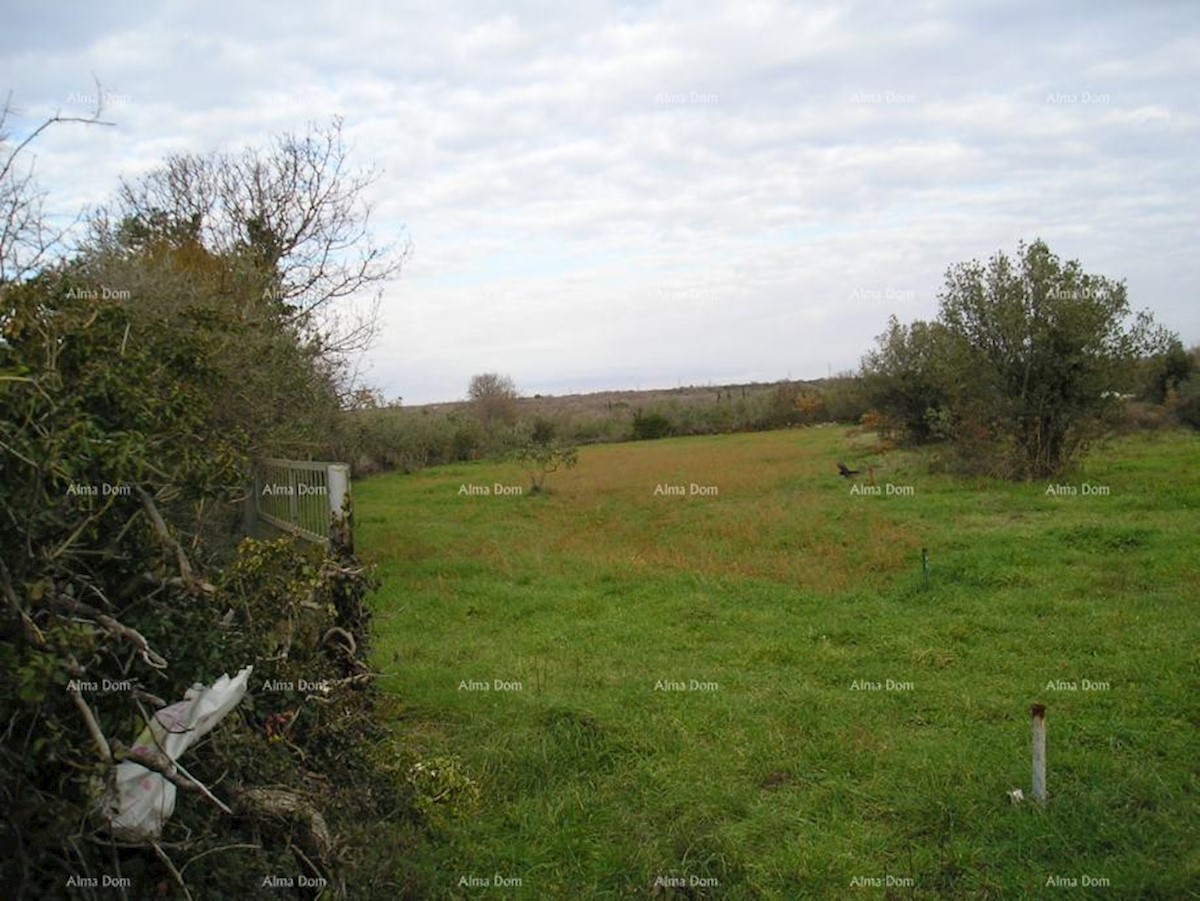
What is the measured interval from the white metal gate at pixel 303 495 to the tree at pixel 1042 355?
45.1ft

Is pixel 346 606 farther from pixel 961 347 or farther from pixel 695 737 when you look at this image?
pixel 961 347

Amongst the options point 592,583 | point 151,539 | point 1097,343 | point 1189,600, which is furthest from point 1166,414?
point 151,539

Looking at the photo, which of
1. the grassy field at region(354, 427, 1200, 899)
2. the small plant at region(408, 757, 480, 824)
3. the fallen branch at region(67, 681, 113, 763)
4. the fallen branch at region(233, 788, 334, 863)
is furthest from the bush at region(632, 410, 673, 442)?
the fallen branch at region(67, 681, 113, 763)

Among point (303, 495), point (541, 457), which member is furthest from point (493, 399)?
point (303, 495)

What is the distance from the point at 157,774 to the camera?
3191 millimetres

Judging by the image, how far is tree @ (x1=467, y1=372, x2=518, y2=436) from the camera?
4784cm

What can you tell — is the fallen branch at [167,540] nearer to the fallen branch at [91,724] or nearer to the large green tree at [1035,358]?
the fallen branch at [91,724]

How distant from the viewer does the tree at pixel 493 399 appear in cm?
4784

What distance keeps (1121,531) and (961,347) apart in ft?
25.3

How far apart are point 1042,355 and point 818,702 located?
13.2m

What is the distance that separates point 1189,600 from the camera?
333 inches

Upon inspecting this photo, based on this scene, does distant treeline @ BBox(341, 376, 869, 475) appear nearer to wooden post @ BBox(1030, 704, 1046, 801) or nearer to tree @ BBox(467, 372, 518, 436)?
tree @ BBox(467, 372, 518, 436)

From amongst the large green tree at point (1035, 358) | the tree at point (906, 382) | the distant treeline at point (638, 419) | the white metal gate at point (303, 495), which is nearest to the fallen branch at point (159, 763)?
the white metal gate at point (303, 495)

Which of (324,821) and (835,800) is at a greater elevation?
(324,821)
